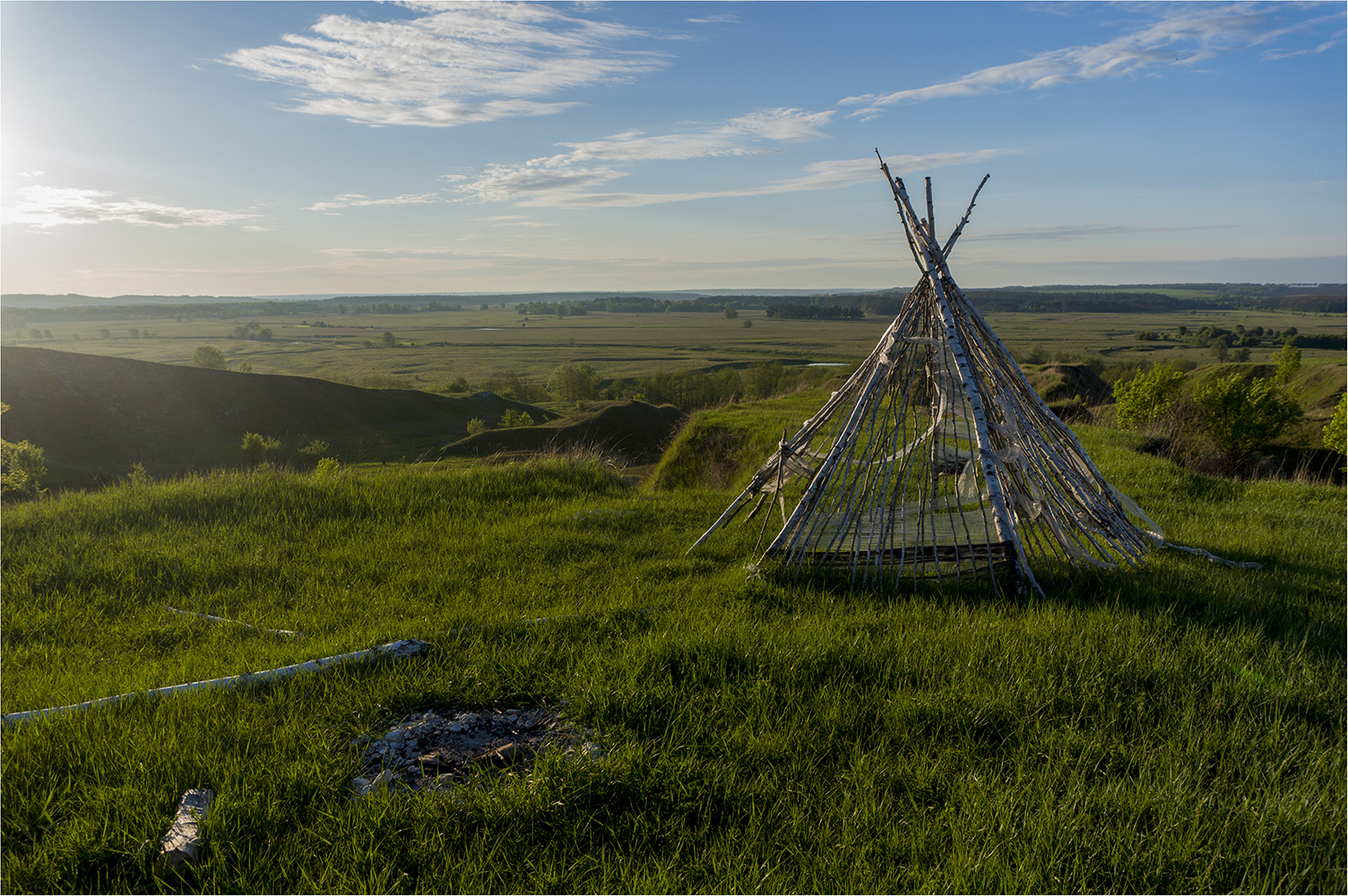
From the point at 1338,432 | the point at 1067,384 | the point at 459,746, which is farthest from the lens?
the point at 1067,384

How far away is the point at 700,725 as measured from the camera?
3.26m

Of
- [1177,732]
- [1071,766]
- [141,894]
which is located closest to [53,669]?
[141,894]

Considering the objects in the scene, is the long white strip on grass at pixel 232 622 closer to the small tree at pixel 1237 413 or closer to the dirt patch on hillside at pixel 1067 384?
the dirt patch on hillside at pixel 1067 384

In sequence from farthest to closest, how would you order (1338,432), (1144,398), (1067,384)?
1. (1144,398)
2. (1067,384)
3. (1338,432)

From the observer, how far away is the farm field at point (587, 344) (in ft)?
330

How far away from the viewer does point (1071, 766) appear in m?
3.02

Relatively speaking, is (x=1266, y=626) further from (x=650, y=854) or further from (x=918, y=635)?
(x=650, y=854)

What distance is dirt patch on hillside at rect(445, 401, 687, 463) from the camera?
141 ft

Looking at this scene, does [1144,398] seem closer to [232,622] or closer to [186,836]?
[232,622]

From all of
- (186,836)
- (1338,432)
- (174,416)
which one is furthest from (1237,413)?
(174,416)

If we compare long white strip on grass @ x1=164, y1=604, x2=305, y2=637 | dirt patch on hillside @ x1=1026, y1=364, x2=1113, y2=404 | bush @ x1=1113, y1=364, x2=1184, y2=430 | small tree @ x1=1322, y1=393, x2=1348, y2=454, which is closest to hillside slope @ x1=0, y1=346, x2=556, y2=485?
dirt patch on hillside @ x1=1026, y1=364, x2=1113, y2=404

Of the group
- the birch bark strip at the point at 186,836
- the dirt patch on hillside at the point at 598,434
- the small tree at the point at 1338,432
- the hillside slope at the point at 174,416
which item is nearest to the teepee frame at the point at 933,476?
the birch bark strip at the point at 186,836

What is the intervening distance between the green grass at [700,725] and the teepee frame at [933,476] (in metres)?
0.42

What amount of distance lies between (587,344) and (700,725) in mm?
154351
